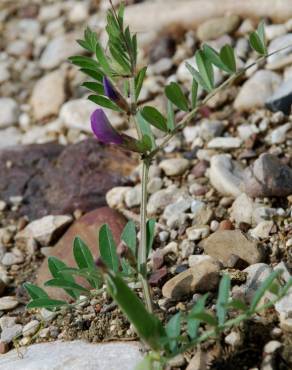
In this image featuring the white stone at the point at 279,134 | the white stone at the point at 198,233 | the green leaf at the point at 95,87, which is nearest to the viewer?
the green leaf at the point at 95,87

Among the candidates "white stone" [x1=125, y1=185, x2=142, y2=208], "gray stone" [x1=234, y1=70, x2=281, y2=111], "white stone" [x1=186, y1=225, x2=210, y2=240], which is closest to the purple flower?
"white stone" [x1=186, y1=225, x2=210, y2=240]

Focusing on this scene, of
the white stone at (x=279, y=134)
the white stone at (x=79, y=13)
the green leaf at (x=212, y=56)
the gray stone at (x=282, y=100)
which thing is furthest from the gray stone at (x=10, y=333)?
the white stone at (x=79, y=13)

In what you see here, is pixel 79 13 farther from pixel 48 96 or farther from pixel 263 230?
pixel 263 230

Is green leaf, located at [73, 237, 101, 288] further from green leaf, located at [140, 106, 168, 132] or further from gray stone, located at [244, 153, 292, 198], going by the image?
gray stone, located at [244, 153, 292, 198]

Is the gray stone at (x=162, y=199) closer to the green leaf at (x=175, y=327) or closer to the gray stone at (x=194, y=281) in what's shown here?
the gray stone at (x=194, y=281)

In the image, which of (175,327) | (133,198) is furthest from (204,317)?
(133,198)

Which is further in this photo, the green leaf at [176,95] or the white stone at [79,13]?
the white stone at [79,13]

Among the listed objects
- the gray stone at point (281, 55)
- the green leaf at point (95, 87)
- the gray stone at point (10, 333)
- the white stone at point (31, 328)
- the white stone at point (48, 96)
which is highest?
the green leaf at point (95, 87)
